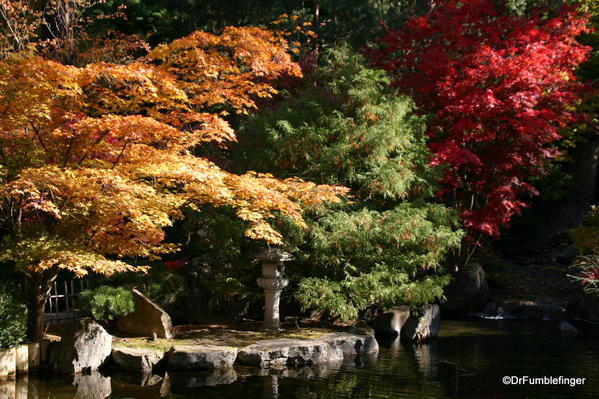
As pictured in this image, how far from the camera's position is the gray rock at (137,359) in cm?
952

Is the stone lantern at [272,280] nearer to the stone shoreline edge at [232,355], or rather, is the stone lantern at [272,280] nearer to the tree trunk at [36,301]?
the stone shoreline edge at [232,355]

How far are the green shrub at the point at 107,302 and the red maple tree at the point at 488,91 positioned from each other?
21.2ft

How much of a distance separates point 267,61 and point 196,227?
3537 millimetres

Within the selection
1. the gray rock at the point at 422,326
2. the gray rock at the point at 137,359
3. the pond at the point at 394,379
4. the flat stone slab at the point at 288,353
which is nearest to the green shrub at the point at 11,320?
the pond at the point at 394,379

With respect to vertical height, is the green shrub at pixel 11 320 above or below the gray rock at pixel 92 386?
above

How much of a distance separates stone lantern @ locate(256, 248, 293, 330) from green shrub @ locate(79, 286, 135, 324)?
227 cm

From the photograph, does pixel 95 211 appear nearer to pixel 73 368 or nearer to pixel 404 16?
pixel 73 368

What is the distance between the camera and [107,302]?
34.8 feet

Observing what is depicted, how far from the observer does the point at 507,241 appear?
2073 cm

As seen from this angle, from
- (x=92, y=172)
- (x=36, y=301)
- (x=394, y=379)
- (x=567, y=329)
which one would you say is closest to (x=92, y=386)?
(x=36, y=301)

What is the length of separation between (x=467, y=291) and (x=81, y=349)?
31.4 feet

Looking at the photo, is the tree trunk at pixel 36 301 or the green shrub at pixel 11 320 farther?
the tree trunk at pixel 36 301

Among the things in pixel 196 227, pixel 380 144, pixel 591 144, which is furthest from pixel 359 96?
pixel 591 144

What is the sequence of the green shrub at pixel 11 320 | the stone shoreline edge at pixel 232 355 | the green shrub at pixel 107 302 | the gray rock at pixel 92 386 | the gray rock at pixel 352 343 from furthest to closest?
the gray rock at pixel 352 343 → the green shrub at pixel 107 302 → the stone shoreline edge at pixel 232 355 → the green shrub at pixel 11 320 → the gray rock at pixel 92 386
